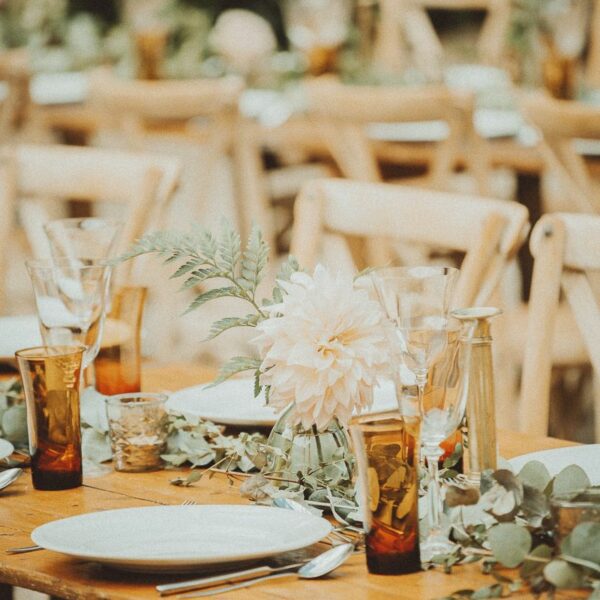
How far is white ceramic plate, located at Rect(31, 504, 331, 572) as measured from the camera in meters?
0.96

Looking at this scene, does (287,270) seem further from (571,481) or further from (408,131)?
(408,131)

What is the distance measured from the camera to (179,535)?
1.04m

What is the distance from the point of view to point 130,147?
→ 3834 mm

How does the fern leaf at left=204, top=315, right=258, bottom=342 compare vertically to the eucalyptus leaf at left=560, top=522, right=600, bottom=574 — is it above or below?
above

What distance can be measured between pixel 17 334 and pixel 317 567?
37.3 inches

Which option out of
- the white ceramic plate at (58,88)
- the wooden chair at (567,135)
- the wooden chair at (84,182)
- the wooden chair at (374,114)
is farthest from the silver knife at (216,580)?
the white ceramic plate at (58,88)

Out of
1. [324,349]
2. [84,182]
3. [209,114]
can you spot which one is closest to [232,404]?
[324,349]

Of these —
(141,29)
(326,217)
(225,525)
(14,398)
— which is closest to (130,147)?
(141,29)

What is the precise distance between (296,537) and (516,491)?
17cm

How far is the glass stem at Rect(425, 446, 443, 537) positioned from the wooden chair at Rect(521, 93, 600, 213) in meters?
1.80

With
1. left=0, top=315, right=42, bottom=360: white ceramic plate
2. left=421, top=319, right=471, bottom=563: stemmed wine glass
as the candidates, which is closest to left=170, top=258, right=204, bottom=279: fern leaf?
left=421, top=319, right=471, bottom=563: stemmed wine glass

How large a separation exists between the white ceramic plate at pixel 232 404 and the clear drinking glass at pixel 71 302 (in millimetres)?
121

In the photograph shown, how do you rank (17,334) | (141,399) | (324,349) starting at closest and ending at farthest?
(324,349)
(141,399)
(17,334)

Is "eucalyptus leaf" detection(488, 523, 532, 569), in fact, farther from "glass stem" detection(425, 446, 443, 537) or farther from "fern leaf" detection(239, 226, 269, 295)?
"fern leaf" detection(239, 226, 269, 295)
